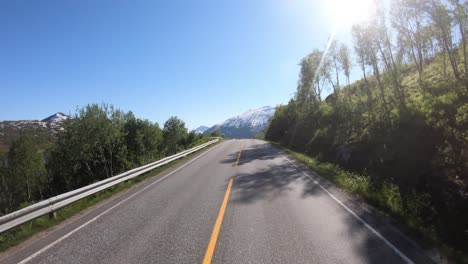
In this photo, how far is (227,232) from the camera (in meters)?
5.60

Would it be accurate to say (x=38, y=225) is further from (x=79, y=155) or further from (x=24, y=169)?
(x=24, y=169)

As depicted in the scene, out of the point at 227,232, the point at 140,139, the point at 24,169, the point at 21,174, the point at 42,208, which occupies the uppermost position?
the point at 140,139

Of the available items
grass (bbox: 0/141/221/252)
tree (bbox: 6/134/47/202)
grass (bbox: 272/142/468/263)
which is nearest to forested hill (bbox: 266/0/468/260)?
grass (bbox: 272/142/468/263)

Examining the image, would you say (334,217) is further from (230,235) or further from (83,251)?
(83,251)

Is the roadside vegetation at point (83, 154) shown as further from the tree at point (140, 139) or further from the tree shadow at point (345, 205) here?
the tree shadow at point (345, 205)

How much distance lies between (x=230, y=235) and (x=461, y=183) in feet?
19.6

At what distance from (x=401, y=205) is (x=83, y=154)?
34.2m

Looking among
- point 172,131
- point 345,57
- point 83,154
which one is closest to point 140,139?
point 83,154

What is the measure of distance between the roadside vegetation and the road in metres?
18.7

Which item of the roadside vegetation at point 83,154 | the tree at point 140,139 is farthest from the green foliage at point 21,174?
the tree at point 140,139

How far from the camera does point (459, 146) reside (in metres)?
8.36

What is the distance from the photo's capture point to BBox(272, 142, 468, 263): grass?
502 cm

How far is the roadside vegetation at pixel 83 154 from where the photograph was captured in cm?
3216

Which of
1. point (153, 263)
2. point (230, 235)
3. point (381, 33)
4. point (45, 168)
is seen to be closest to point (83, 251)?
point (153, 263)
